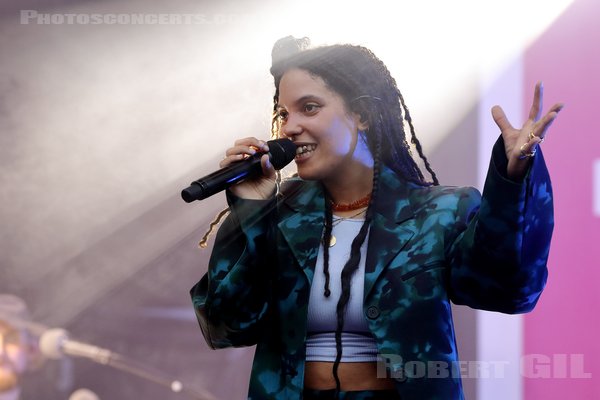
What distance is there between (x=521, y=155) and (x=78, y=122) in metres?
1.95

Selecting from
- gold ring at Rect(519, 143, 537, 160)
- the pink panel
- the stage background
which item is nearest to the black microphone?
gold ring at Rect(519, 143, 537, 160)

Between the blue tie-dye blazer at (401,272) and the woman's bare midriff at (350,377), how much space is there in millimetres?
20

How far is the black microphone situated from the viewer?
49.7 inches

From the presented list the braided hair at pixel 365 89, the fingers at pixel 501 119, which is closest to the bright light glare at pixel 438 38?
the braided hair at pixel 365 89

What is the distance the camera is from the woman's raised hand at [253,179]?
138cm

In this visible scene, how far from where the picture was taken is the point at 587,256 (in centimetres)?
249

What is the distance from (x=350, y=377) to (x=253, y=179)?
0.39m

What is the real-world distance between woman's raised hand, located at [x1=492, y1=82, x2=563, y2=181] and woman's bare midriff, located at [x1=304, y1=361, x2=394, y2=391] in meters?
0.39

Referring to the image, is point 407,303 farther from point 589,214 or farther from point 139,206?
point 139,206

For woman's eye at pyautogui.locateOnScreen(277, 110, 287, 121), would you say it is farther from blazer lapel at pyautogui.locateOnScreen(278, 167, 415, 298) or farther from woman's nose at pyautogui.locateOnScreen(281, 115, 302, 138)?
blazer lapel at pyautogui.locateOnScreen(278, 167, 415, 298)

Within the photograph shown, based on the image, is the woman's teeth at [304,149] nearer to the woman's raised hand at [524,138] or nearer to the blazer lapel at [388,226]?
the blazer lapel at [388,226]

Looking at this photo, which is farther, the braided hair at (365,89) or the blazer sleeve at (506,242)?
the braided hair at (365,89)

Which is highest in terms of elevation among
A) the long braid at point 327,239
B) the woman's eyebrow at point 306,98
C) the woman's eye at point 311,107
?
the woman's eyebrow at point 306,98

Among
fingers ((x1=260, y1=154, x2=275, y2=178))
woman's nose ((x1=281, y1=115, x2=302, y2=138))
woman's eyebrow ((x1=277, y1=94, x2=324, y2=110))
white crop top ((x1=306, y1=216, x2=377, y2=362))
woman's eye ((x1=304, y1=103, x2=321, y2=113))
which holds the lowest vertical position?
white crop top ((x1=306, y1=216, x2=377, y2=362))
